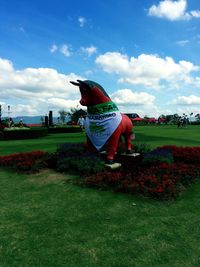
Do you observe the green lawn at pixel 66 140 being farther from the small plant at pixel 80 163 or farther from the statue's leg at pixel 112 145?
the statue's leg at pixel 112 145

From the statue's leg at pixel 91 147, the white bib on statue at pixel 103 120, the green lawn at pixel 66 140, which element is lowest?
the green lawn at pixel 66 140

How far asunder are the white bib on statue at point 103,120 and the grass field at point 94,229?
2.36 metres

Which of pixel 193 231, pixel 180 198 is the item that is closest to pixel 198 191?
pixel 180 198

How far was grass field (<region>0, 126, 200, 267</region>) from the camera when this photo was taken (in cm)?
432

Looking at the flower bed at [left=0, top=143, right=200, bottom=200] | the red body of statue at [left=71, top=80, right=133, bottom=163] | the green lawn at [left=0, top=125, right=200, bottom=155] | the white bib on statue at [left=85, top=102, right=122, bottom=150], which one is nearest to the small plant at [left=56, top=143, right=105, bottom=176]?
the flower bed at [left=0, top=143, right=200, bottom=200]

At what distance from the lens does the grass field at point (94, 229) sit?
4.32 meters

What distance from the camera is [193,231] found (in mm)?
5184

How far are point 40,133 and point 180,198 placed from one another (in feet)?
65.0

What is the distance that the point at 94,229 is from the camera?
5.24 m

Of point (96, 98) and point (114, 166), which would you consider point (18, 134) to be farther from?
point (114, 166)

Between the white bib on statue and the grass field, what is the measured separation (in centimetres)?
236

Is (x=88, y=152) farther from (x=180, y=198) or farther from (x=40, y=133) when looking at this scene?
(x=40, y=133)

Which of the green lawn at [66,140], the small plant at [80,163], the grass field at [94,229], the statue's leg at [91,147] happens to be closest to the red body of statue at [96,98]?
the small plant at [80,163]

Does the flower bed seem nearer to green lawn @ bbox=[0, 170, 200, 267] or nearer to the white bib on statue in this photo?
green lawn @ bbox=[0, 170, 200, 267]
